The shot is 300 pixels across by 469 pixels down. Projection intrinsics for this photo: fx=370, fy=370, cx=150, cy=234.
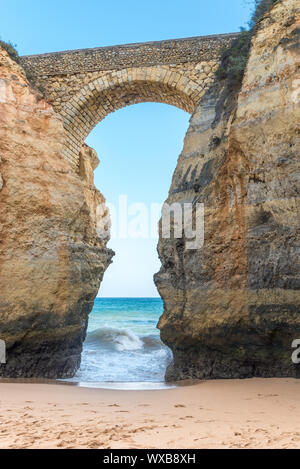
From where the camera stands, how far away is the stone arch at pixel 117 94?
8.62 metres

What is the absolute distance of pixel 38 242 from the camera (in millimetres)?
6465

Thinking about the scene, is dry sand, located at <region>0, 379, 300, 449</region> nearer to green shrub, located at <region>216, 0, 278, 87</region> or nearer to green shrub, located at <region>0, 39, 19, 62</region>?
green shrub, located at <region>216, 0, 278, 87</region>

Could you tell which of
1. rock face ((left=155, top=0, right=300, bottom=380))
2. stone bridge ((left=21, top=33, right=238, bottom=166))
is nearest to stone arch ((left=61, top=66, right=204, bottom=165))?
stone bridge ((left=21, top=33, right=238, bottom=166))

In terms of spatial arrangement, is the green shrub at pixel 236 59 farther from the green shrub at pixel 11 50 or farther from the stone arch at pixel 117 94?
the green shrub at pixel 11 50

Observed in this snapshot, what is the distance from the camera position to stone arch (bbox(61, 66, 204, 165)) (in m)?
8.62

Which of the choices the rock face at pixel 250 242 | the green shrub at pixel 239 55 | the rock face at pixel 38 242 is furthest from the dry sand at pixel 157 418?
the green shrub at pixel 239 55

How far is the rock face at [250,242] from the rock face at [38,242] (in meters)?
1.82

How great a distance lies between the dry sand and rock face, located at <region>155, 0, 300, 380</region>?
788 millimetres

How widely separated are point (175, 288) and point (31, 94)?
16.3 feet

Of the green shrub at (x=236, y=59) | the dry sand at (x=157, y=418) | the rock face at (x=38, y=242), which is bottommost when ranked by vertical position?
the dry sand at (x=157, y=418)

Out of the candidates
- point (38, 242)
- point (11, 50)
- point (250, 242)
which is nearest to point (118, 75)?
point (11, 50)
